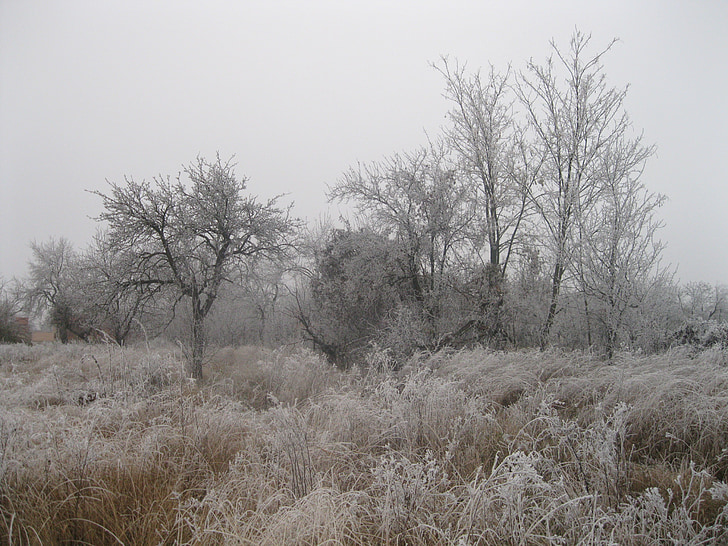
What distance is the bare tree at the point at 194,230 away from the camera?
11.3 metres

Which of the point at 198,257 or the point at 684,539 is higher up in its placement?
the point at 198,257

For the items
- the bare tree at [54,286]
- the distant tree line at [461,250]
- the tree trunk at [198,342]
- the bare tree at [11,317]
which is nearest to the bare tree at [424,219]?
the distant tree line at [461,250]

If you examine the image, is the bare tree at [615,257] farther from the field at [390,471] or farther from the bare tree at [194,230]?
the bare tree at [194,230]

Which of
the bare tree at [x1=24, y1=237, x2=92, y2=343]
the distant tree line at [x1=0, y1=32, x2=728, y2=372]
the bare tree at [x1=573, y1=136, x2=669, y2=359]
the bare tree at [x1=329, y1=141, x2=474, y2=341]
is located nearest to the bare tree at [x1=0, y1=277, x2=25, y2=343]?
the bare tree at [x1=24, y1=237, x2=92, y2=343]

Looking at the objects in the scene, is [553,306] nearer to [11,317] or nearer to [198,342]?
[198,342]

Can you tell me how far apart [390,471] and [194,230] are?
10.6 m

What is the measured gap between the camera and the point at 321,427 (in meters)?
4.27

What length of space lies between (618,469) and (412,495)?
143 centimetres

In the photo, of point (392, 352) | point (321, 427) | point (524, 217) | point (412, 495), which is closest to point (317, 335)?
point (392, 352)

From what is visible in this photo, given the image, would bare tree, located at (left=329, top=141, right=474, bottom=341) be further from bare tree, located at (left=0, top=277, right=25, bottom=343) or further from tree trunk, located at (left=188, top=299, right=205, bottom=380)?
bare tree, located at (left=0, top=277, right=25, bottom=343)

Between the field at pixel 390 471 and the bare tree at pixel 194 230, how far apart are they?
6.83 metres

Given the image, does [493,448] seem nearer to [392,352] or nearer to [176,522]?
[176,522]

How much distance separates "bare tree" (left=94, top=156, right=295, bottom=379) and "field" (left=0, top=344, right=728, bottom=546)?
6.83 m

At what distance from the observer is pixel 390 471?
264 cm
